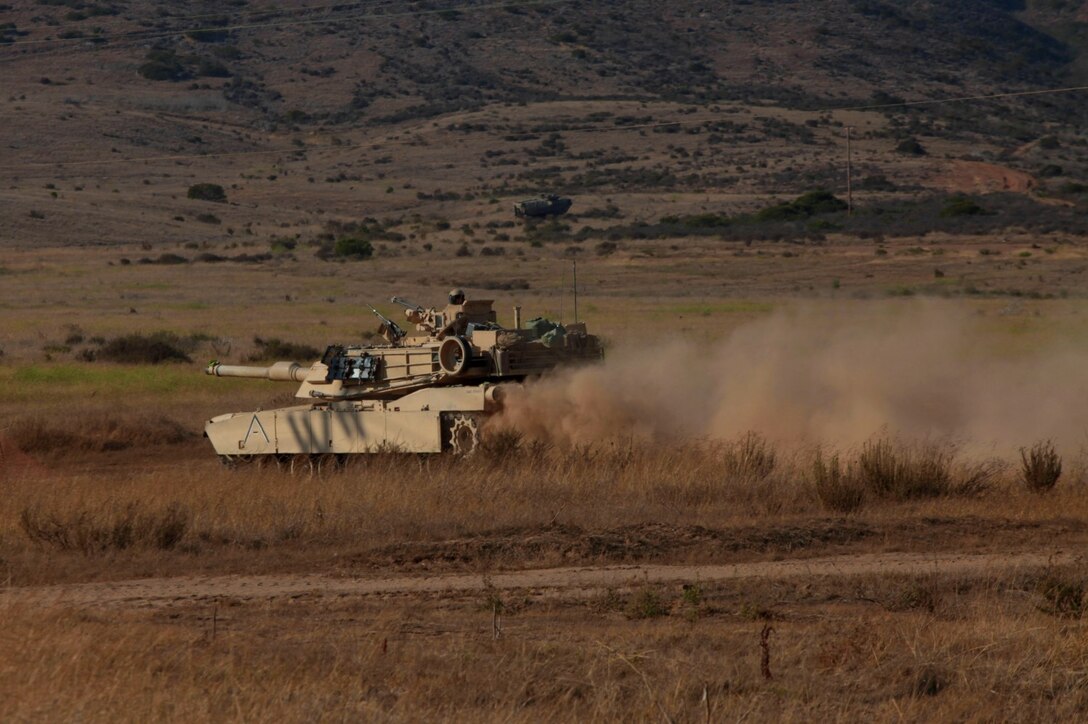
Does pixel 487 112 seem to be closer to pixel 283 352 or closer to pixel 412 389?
pixel 283 352

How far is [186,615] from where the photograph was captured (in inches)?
425

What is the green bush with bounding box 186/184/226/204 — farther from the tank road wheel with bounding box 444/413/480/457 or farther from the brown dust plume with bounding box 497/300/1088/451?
the tank road wheel with bounding box 444/413/480/457

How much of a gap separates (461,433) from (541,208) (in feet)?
172

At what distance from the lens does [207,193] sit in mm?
81000

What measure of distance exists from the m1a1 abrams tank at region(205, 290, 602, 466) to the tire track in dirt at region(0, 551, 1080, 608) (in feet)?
23.2

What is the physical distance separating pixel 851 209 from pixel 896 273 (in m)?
20.3

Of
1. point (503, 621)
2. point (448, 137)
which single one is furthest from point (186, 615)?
point (448, 137)

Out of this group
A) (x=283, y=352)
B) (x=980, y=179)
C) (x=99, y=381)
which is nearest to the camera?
(x=99, y=381)

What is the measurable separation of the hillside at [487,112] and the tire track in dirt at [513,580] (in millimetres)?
55303

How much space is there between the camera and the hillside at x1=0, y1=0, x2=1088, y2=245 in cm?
8012

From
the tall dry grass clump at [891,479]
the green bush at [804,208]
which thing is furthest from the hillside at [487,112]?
the tall dry grass clump at [891,479]

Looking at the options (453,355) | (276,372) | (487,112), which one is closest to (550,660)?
(453,355)

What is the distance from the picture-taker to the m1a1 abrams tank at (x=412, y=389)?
19.6 meters

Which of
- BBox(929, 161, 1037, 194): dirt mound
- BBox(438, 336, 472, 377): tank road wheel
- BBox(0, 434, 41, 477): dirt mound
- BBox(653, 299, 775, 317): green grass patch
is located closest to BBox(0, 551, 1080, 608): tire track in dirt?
BBox(438, 336, 472, 377): tank road wheel
